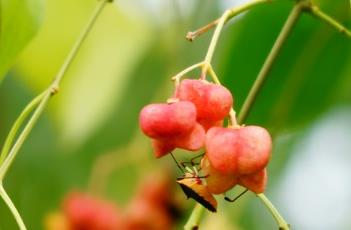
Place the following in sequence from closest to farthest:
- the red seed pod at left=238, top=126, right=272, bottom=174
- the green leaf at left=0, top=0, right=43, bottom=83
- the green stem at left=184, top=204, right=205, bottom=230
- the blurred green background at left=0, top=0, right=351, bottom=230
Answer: the red seed pod at left=238, top=126, right=272, bottom=174 < the green stem at left=184, top=204, right=205, bottom=230 < the green leaf at left=0, top=0, right=43, bottom=83 < the blurred green background at left=0, top=0, right=351, bottom=230

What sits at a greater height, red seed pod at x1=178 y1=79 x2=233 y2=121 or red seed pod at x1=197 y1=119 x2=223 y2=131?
red seed pod at x1=178 y1=79 x2=233 y2=121

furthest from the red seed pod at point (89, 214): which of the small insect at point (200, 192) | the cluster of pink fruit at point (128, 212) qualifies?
the small insect at point (200, 192)

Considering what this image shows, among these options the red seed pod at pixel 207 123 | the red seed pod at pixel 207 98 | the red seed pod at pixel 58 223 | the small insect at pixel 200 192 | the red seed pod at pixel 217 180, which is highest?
the red seed pod at pixel 207 98

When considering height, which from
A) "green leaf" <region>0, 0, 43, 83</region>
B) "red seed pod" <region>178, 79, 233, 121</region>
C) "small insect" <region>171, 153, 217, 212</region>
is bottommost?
"small insect" <region>171, 153, 217, 212</region>

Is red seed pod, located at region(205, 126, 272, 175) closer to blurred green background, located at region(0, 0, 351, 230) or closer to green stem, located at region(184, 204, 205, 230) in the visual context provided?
green stem, located at region(184, 204, 205, 230)

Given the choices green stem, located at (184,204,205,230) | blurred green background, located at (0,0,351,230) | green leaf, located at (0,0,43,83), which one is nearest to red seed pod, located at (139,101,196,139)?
green stem, located at (184,204,205,230)

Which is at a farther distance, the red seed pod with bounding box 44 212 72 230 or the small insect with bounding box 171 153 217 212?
the red seed pod with bounding box 44 212 72 230

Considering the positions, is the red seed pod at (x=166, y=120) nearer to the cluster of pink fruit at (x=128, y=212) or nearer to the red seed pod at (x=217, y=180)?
the red seed pod at (x=217, y=180)

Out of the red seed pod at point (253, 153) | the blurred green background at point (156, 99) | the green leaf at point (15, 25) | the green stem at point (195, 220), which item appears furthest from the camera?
the blurred green background at point (156, 99)
